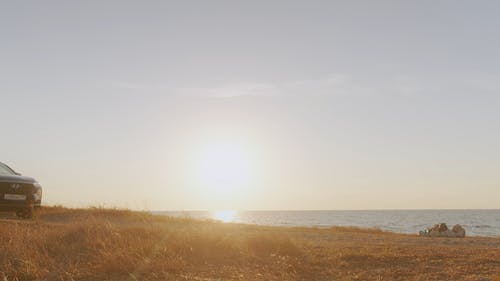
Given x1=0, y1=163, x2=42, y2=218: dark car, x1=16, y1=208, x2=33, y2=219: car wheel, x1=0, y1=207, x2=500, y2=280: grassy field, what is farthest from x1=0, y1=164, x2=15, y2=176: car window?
x1=0, y1=207, x2=500, y2=280: grassy field

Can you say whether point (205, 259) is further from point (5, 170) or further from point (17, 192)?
point (5, 170)

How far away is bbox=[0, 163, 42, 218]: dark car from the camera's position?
1389 cm

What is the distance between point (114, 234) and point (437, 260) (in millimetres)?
5537

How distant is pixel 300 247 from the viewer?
9.52m

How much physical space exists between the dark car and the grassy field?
4.22 meters

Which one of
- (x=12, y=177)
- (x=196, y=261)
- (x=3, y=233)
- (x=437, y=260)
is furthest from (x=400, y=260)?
(x=12, y=177)

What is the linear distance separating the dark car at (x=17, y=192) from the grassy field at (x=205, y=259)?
13.9 feet

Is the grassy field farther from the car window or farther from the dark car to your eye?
the car window

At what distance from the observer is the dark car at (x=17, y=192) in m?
13.9

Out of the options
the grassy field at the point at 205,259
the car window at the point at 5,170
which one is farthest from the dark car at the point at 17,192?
the grassy field at the point at 205,259

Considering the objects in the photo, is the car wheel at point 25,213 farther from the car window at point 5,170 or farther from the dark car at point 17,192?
the car window at point 5,170

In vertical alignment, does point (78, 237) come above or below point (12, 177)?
below

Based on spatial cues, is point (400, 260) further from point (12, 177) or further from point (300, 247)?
point (12, 177)

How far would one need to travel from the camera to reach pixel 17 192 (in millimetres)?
14133
